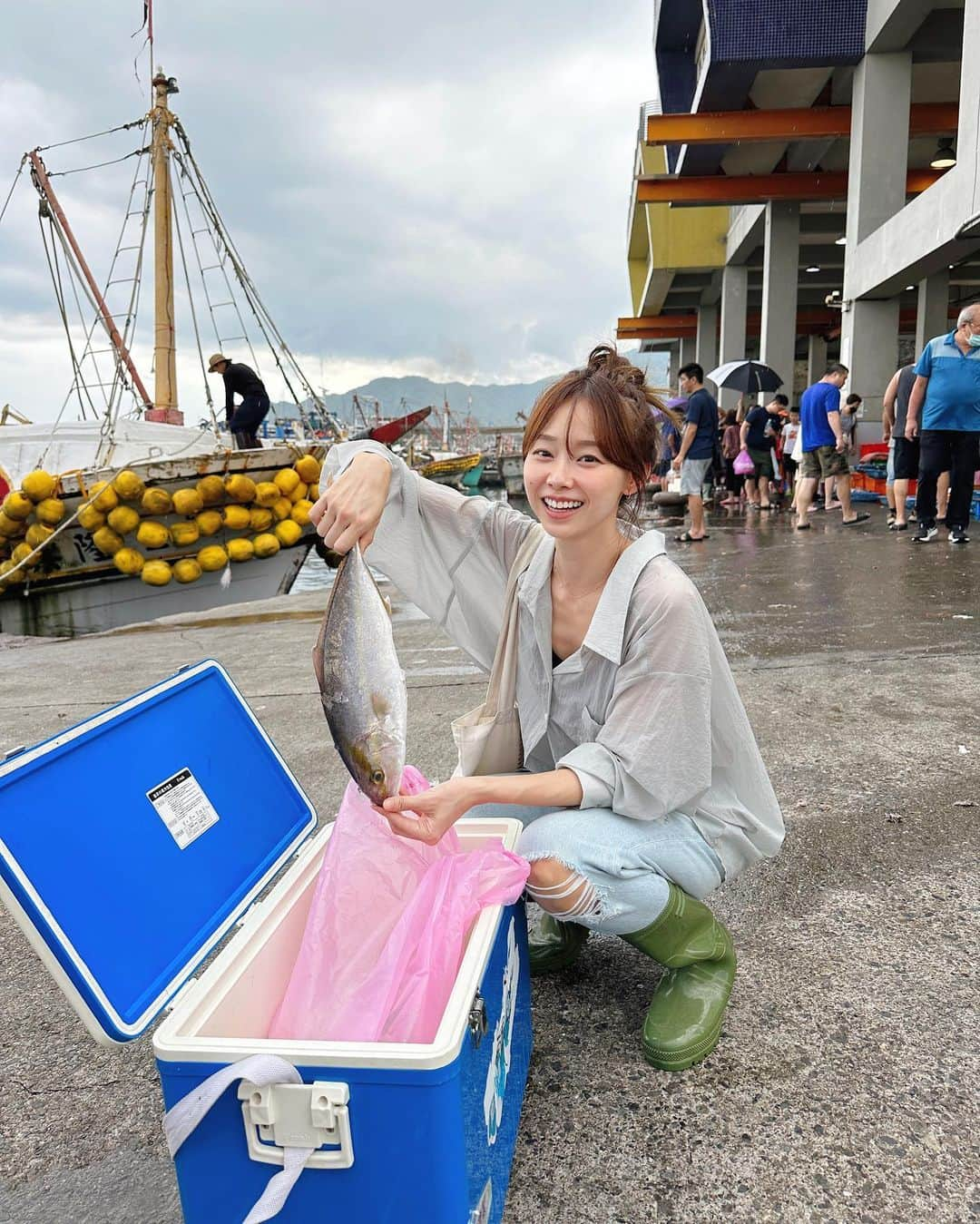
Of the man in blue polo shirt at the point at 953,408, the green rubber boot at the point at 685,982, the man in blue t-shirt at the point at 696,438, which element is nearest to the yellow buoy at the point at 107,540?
the man in blue t-shirt at the point at 696,438

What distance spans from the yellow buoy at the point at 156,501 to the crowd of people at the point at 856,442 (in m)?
5.90

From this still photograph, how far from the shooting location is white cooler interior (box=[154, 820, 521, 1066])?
1104 millimetres

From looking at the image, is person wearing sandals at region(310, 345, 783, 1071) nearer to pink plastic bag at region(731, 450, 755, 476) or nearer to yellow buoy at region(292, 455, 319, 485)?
yellow buoy at region(292, 455, 319, 485)

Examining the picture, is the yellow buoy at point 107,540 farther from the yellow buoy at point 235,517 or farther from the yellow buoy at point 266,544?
the yellow buoy at point 266,544

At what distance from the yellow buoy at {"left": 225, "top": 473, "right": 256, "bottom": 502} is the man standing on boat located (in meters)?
1.14

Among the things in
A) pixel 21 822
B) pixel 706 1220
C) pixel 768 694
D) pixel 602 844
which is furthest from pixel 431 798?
pixel 768 694

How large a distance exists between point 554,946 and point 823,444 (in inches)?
375

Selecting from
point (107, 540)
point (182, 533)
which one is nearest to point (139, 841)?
point (182, 533)

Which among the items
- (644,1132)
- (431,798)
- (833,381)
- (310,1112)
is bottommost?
(644,1132)

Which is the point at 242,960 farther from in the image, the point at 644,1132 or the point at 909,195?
the point at 909,195

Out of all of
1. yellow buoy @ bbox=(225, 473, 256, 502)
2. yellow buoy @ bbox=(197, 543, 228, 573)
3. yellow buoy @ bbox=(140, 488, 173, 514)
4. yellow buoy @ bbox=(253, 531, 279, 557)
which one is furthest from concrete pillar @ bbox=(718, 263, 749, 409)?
yellow buoy @ bbox=(140, 488, 173, 514)

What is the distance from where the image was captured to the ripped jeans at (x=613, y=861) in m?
1.64

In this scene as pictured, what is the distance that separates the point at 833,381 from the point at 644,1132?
10166mm

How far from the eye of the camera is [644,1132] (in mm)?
1549
